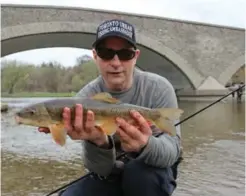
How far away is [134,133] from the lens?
222 cm

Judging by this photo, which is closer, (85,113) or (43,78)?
(85,113)

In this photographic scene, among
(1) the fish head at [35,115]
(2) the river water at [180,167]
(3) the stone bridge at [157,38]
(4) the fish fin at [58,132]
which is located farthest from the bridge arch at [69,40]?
(4) the fish fin at [58,132]

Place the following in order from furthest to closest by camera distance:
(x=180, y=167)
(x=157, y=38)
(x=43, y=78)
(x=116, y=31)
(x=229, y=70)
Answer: (x=43, y=78), (x=229, y=70), (x=157, y=38), (x=180, y=167), (x=116, y=31)

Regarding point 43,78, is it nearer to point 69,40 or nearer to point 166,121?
point 69,40

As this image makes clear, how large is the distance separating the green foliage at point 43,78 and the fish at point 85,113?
48.1m

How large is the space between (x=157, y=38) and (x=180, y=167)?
23.2 metres

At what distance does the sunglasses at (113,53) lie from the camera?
8.67ft

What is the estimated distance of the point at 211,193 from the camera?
4508 mm

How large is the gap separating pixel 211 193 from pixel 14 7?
71.4 feet

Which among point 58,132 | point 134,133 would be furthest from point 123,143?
point 58,132

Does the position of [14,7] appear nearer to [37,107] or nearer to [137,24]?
[137,24]

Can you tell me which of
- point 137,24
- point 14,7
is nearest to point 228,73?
point 137,24

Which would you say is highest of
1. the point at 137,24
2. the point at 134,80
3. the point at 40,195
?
the point at 137,24

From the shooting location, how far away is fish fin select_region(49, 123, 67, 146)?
2.14 metres
